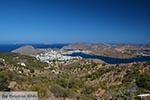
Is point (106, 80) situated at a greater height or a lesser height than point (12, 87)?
lesser

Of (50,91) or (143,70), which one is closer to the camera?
(50,91)

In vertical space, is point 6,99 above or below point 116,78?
above

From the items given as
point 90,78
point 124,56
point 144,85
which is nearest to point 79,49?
point 124,56

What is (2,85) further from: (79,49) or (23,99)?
(79,49)

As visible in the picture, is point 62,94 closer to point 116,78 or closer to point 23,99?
point 23,99

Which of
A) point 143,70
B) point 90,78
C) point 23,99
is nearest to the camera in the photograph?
point 23,99

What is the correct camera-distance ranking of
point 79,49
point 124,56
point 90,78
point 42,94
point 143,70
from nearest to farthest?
1. point 42,94
2. point 143,70
3. point 90,78
4. point 124,56
5. point 79,49

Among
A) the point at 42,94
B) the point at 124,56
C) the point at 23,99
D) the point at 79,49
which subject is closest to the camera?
the point at 23,99

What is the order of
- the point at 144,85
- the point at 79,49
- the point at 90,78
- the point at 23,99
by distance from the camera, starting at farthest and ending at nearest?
the point at 79,49, the point at 90,78, the point at 144,85, the point at 23,99

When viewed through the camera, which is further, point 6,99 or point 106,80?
point 106,80

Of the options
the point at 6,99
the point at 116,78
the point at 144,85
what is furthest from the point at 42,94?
the point at 116,78
